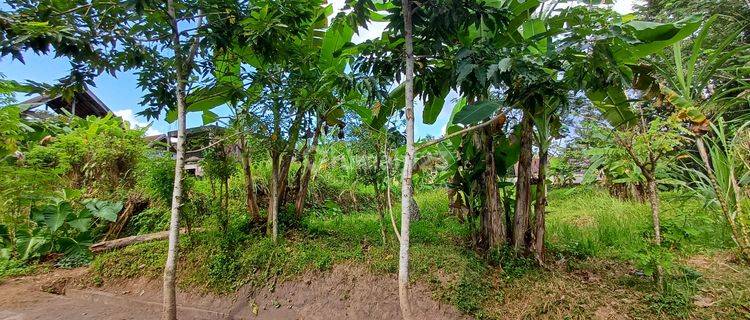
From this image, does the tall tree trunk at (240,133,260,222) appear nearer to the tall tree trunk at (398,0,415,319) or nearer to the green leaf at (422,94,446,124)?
the green leaf at (422,94,446,124)

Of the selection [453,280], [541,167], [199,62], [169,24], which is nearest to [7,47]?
[169,24]

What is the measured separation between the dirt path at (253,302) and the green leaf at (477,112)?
4.42 feet

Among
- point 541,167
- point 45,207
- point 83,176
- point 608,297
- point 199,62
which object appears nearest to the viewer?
point 608,297

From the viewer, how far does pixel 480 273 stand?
8.80 feet

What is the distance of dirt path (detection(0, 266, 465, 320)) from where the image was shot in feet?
8.82

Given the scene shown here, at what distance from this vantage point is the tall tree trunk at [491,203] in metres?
2.88

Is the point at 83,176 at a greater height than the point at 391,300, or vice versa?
the point at 83,176

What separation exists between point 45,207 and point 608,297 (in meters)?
5.58

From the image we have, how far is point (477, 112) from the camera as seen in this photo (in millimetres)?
2344

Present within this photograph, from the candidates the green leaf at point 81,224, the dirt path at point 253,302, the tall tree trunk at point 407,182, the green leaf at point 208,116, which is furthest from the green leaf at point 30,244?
the tall tree trunk at point 407,182

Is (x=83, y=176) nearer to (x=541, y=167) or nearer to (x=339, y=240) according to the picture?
(x=339, y=240)

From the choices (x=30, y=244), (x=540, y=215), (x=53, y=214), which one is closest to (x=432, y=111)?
(x=540, y=215)

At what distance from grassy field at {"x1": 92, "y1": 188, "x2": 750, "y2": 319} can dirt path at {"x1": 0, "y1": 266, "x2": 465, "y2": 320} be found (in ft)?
0.34

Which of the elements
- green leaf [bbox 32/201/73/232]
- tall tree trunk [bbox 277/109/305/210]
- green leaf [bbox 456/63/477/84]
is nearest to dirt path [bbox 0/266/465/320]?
green leaf [bbox 32/201/73/232]
